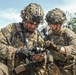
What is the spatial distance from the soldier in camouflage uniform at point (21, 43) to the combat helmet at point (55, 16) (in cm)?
41

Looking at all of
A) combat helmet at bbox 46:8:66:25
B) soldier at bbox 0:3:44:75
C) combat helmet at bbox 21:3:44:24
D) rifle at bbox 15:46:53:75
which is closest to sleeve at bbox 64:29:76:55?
combat helmet at bbox 46:8:66:25

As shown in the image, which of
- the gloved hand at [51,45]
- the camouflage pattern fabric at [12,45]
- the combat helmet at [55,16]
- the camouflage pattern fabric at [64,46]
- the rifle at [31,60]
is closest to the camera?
the rifle at [31,60]

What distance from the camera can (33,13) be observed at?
25.1 ft

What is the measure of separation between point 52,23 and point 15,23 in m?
0.79

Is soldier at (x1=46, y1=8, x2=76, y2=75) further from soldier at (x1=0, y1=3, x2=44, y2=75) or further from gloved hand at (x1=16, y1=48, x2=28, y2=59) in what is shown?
gloved hand at (x1=16, y1=48, x2=28, y2=59)

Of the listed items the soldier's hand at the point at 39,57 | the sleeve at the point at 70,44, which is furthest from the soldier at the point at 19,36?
the sleeve at the point at 70,44

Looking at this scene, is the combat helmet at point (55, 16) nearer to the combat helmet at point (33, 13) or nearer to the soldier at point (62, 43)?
the soldier at point (62, 43)

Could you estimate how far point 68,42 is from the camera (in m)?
8.09

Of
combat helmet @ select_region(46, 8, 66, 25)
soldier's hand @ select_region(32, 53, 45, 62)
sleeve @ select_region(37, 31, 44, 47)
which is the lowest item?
soldier's hand @ select_region(32, 53, 45, 62)

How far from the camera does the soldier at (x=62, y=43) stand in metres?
7.79

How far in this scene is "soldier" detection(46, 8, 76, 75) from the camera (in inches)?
307

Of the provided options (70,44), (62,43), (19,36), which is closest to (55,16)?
(62,43)

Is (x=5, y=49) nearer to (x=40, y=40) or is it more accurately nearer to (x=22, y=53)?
(x=22, y=53)

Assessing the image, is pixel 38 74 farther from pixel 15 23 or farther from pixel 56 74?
pixel 15 23
